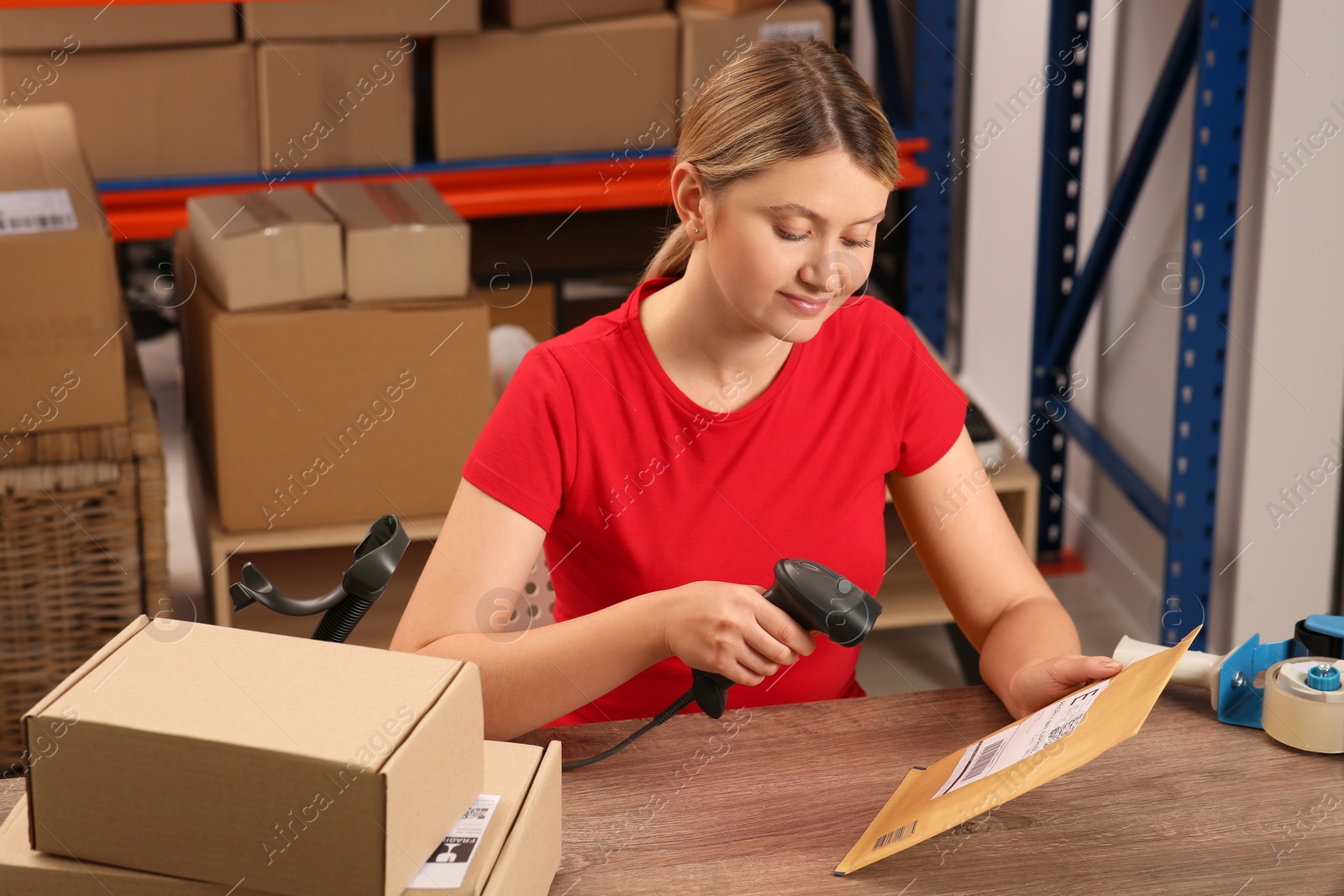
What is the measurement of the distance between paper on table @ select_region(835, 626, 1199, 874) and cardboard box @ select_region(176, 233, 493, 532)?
1.40 metres

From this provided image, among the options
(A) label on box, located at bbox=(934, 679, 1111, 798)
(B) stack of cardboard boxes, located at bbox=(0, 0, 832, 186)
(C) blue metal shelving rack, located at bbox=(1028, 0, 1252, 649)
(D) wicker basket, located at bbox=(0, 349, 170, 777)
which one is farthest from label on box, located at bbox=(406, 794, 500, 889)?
(B) stack of cardboard boxes, located at bbox=(0, 0, 832, 186)

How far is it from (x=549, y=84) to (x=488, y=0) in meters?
0.26

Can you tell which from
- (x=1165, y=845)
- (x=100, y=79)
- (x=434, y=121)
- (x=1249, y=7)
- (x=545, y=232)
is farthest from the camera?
(x=545, y=232)

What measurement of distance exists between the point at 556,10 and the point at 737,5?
379mm

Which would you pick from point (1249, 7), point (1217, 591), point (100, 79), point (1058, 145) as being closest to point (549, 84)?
point (100, 79)

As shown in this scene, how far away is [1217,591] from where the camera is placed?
2463 mm

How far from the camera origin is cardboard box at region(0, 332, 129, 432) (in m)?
2.01

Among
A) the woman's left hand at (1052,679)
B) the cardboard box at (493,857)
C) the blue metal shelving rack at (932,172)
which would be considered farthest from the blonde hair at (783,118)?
the blue metal shelving rack at (932,172)

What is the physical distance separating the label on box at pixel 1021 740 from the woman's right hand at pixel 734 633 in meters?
0.15

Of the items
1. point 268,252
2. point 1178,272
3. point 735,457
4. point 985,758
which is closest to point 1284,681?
point 985,758

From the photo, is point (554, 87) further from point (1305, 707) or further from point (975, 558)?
point (1305, 707)

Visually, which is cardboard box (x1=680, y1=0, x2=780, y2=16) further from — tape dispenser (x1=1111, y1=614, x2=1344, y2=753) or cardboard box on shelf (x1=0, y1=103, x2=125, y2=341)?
tape dispenser (x1=1111, y1=614, x2=1344, y2=753)

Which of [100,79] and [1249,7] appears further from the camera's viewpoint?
[100,79]

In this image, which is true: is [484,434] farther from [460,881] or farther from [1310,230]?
[1310,230]
